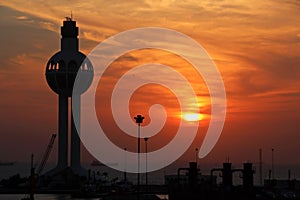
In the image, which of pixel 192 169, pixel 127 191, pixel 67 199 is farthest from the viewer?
pixel 127 191

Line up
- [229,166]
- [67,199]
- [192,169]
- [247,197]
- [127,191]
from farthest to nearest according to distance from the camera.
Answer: [127,191] < [67,199] < [192,169] < [229,166] < [247,197]

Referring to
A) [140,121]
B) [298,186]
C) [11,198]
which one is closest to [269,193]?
[140,121]

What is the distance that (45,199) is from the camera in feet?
618

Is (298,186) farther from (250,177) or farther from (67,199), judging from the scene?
(250,177)

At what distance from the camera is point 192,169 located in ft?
417

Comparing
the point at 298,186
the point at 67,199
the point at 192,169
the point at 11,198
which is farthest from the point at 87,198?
the point at 192,169

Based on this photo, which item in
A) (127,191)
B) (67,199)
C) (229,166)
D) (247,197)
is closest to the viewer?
(247,197)

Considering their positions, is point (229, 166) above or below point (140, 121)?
below

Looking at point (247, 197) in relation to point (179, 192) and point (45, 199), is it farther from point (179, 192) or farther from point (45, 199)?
point (45, 199)

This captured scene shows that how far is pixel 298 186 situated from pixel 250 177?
91.6 meters

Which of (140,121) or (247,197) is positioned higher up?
(140,121)

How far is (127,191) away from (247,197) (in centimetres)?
9214

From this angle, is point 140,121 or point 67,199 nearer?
point 140,121

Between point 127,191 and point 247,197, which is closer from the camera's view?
point 247,197
